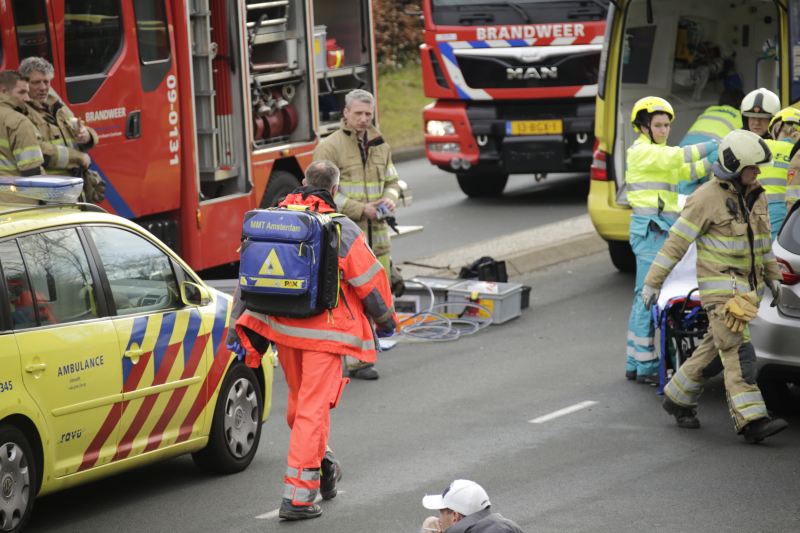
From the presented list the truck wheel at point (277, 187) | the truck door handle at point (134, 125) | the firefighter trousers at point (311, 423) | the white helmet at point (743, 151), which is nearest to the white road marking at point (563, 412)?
the white helmet at point (743, 151)

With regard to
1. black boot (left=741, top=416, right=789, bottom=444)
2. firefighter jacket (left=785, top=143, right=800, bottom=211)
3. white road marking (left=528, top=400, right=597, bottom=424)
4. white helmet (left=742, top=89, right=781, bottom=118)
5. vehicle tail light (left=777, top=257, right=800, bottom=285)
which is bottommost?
white road marking (left=528, top=400, right=597, bottom=424)

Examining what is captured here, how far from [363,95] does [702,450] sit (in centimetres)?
328

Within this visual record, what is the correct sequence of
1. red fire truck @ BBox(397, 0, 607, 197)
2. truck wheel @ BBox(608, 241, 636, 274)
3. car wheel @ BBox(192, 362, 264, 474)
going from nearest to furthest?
car wheel @ BBox(192, 362, 264, 474) → truck wheel @ BBox(608, 241, 636, 274) → red fire truck @ BBox(397, 0, 607, 197)

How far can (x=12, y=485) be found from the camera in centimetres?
469

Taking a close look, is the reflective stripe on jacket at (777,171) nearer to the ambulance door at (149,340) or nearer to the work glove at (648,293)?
the work glove at (648,293)

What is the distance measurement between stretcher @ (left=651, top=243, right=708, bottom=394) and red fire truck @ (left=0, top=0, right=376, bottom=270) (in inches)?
161

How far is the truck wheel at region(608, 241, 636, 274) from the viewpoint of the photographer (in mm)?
10781

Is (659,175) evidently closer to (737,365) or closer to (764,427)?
(737,365)

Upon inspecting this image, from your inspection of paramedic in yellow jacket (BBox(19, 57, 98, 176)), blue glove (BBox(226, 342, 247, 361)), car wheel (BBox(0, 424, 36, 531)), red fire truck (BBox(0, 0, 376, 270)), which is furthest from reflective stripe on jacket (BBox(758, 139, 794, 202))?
car wheel (BBox(0, 424, 36, 531))

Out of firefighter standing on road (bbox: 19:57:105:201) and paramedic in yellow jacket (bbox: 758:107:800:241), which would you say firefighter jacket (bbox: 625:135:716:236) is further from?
firefighter standing on road (bbox: 19:57:105:201)

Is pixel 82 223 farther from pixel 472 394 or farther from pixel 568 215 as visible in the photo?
pixel 568 215

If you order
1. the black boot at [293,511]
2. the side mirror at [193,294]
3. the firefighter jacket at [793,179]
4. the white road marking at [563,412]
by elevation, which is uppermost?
the firefighter jacket at [793,179]

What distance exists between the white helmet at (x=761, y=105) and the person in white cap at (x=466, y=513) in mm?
5082

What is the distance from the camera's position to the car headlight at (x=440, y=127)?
14164 millimetres
